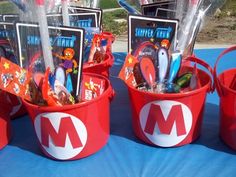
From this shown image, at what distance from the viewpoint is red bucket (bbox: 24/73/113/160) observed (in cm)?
76

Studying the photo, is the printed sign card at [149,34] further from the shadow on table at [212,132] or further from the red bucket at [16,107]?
the red bucket at [16,107]

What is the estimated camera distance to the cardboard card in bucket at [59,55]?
84cm

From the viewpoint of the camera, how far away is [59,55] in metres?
0.88

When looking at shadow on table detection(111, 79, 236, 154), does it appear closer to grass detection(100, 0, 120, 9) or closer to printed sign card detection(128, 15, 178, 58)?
printed sign card detection(128, 15, 178, 58)

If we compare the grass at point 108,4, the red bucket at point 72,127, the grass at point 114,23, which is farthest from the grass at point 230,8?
the red bucket at point 72,127

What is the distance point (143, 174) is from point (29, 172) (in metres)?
0.27

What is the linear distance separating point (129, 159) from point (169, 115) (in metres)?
0.14

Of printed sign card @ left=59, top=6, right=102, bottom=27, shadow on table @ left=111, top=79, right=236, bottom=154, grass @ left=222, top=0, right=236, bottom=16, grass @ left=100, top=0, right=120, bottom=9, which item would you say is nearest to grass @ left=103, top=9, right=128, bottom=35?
grass @ left=100, top=0, right=120, bottom=9

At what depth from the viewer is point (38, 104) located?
0.82m

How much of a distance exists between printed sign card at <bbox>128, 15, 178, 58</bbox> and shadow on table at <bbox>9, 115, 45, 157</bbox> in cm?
35

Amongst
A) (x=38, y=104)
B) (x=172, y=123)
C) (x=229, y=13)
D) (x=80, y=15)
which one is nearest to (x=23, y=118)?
(x=38, y=104)

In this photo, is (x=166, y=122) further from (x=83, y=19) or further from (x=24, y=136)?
(x=83, y=19)

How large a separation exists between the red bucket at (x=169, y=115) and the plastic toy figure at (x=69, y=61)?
0.15 metres

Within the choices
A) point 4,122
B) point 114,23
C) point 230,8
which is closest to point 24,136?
point 4,122
